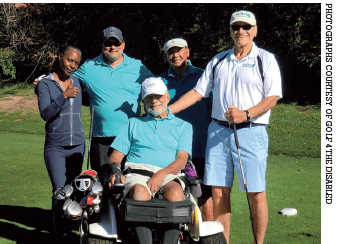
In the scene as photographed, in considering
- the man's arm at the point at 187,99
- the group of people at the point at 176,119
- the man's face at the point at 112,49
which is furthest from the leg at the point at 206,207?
the man's face at the point at 112,49

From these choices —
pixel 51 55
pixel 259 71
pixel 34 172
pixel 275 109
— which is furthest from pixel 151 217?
pixel 51 55

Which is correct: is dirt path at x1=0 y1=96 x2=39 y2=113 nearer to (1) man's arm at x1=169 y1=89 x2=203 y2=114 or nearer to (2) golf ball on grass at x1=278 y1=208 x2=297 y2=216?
(2) golf ball on grass at x1=278 y1=208 x2=297 y2=216

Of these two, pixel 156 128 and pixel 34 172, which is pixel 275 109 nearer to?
pixel 34 172

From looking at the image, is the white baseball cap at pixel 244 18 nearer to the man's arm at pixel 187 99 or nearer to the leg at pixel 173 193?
the man's arm at pixel 187 99

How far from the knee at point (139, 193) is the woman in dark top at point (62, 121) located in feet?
3.43

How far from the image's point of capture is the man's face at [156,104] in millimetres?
3408

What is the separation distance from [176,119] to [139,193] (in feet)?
2.63

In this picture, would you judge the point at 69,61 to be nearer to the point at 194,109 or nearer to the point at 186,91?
the point at 186,91

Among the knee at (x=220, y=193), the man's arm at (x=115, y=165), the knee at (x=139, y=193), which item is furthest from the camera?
the knee at (x=220, y=193)

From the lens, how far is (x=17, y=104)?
17531mm

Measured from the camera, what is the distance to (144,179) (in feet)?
10.4

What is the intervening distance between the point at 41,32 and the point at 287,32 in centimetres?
1110

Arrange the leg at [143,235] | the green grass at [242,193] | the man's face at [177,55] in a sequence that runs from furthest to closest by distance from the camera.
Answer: the green grass at [242,193]
the man's face at [177,55]
the leg at [143,235]

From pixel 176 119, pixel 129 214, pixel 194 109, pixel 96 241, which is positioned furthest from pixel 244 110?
pixel 96 241
